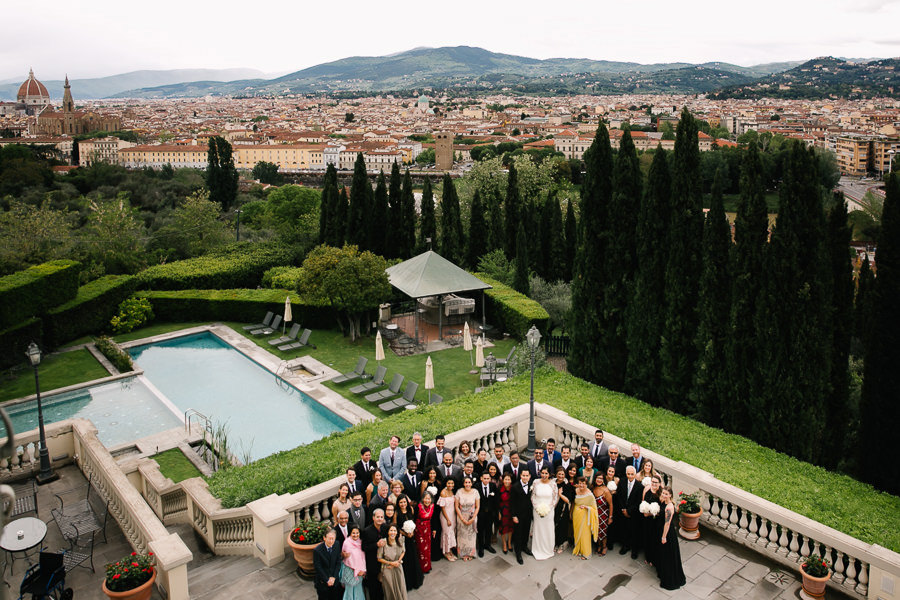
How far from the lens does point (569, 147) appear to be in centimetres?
14738

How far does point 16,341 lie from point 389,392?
38.4 feet

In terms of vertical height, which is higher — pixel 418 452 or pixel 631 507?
pixel 418 452

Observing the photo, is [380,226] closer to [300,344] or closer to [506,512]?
[300,344]

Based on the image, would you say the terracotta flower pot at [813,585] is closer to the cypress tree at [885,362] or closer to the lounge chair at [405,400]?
the cypress tree at [885,362]

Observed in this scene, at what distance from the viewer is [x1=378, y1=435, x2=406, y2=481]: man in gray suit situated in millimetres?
9273

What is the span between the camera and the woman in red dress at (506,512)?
875 cm

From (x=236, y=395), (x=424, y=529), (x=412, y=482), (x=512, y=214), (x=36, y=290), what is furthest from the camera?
(x=512, y=214)

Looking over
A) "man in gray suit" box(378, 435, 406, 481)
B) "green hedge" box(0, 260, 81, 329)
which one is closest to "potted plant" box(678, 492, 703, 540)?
"man in gray suit" box(378, 435, 406, 481)

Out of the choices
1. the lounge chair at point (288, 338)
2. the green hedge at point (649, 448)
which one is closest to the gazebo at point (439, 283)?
the lounge chair at point (288, 338)

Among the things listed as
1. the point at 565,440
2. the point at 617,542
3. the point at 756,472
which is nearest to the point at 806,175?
the point at 756,472

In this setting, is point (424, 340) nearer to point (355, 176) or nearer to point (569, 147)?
point (355, 176)

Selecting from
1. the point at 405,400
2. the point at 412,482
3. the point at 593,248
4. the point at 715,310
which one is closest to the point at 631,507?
the point at 412,482

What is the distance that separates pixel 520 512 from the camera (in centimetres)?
868

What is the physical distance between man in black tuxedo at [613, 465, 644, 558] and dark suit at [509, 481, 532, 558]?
3.85 ft
